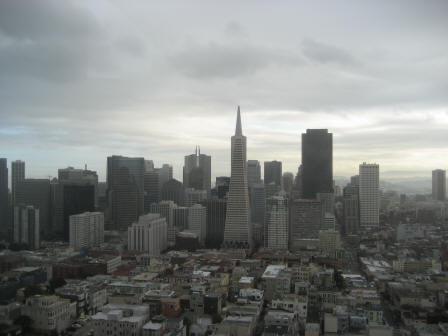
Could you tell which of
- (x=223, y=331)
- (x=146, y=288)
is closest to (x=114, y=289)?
(x=146, y=288)

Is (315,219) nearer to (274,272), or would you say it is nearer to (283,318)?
(274,272)

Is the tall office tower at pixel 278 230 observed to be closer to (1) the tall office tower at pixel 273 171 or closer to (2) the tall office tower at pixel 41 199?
(2) the tall office tower at pixel 41 199

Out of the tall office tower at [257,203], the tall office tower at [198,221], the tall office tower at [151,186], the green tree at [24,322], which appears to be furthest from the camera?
the tall office tower at [151,186]

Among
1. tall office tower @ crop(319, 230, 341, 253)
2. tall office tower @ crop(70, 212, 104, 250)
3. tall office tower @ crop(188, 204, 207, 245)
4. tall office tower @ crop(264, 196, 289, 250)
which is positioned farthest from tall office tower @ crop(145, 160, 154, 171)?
tall office tower @ crop(319, 230, 341, 253)

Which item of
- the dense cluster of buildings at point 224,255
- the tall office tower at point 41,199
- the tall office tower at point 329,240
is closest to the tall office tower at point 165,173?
the dense cluster of buildings at point 224,255

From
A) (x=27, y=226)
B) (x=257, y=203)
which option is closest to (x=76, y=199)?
(x=27, y=226)

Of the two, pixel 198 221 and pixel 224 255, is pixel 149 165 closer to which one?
pixel 198 221

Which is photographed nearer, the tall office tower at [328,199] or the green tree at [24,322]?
the green tree at [24,322]

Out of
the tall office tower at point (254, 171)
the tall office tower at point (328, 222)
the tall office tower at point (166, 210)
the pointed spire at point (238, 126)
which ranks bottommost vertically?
the tall office tower at point (328, 222)
